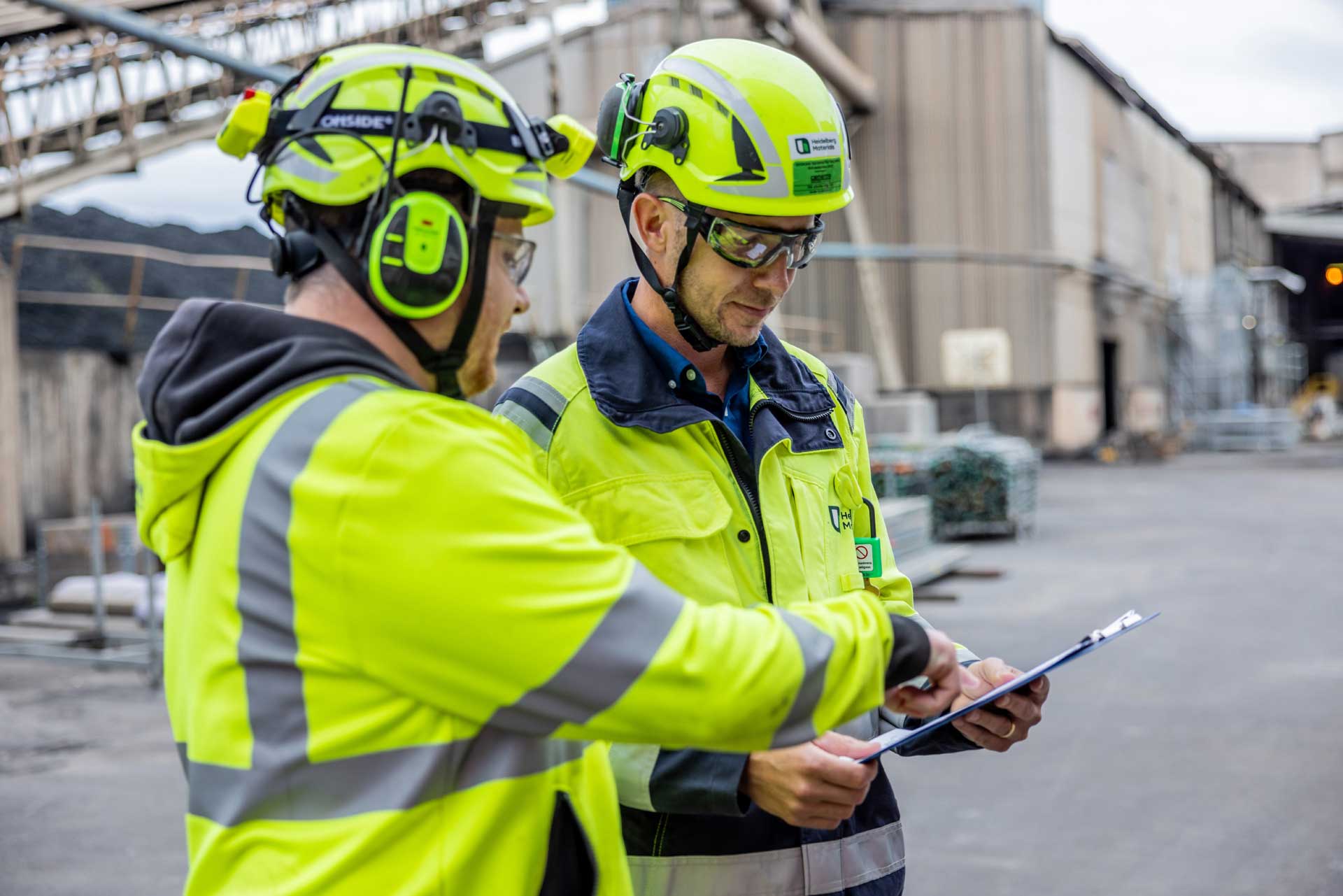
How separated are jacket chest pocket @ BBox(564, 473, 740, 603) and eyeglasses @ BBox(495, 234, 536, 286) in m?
0.47

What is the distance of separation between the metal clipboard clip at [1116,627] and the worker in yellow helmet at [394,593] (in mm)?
382

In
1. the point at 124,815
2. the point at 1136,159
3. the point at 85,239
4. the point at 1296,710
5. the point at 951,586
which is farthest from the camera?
the point at 1136,159

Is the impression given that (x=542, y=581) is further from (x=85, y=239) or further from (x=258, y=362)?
(x=85, y=239)

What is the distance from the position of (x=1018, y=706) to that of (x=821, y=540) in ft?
1.45

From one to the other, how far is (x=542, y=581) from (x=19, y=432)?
13144 mm

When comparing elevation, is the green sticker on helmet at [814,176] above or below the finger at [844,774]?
above

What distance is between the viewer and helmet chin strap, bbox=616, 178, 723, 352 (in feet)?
7.34

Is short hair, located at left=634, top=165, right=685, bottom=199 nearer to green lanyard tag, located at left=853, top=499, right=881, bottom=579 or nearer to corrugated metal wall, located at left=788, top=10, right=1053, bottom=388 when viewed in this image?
green lanyard tag, located at left=853, top=499, right=881, bottom=579

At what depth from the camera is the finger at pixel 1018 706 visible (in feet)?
6.89

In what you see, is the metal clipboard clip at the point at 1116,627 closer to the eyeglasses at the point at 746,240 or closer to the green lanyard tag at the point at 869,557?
the green lanyard tag at the point at 869,557

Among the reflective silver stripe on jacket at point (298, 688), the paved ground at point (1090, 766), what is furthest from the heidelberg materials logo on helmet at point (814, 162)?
the paved ground at point (1090, 766)

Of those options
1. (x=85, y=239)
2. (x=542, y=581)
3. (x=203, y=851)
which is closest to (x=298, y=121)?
(x=542, y=581)

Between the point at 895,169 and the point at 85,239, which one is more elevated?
the point at 895,169

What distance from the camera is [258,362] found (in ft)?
4.77
